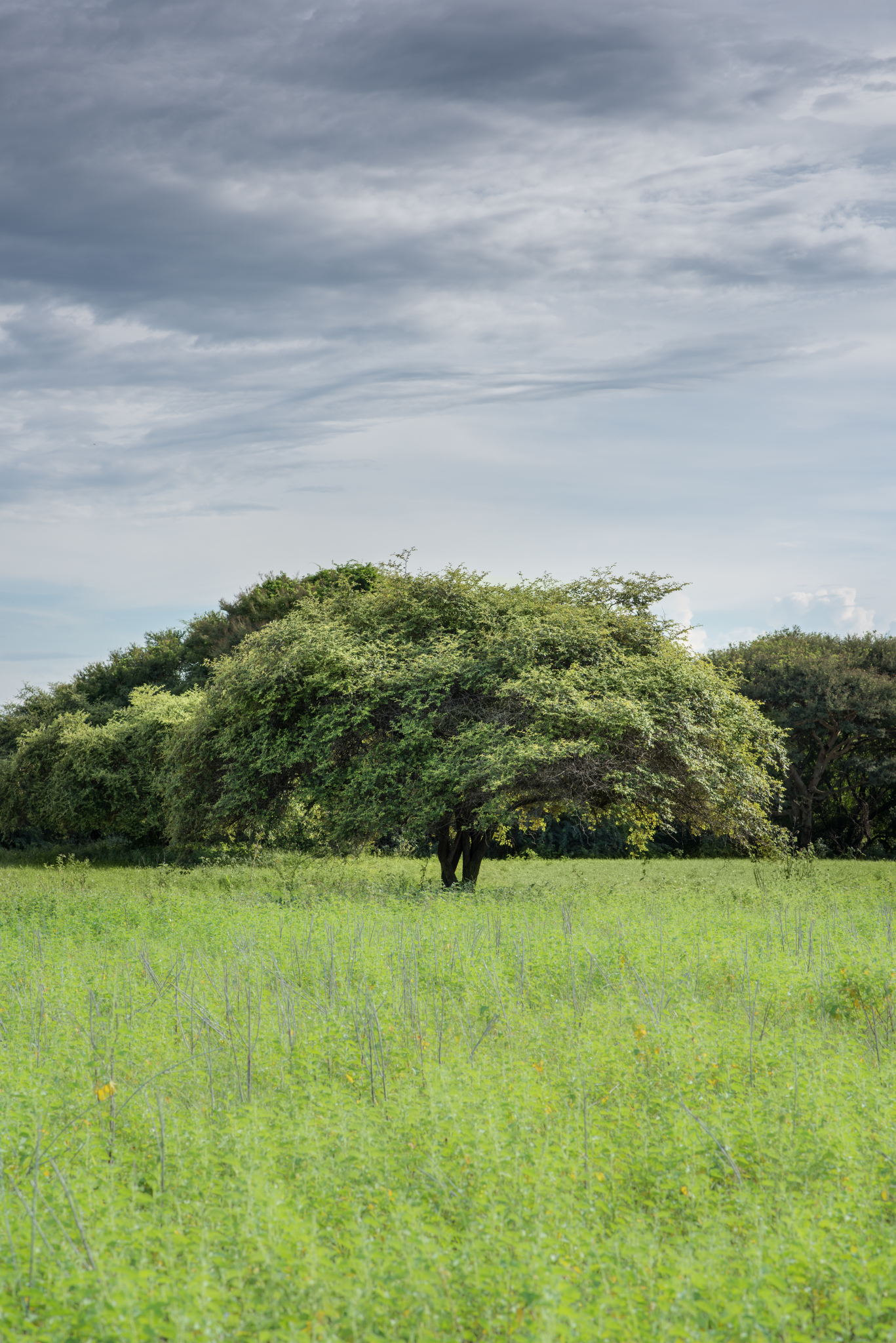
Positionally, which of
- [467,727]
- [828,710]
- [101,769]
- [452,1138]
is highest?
[828,710]

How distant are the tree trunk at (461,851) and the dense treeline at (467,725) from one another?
0.16 ft

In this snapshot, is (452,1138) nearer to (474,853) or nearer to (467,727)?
(467,727)

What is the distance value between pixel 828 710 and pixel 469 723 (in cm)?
1522

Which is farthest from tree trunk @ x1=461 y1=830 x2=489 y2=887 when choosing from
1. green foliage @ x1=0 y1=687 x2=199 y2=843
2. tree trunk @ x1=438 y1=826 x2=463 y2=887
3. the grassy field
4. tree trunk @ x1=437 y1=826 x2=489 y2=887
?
green foliage @ x1=0 y1=687 x2=199 y2=843

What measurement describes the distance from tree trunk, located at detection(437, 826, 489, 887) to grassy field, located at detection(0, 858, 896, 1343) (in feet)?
22.8

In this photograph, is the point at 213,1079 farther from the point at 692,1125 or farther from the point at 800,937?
the point at 800,937

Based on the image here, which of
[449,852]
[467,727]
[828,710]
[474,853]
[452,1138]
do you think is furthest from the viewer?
[828,710]

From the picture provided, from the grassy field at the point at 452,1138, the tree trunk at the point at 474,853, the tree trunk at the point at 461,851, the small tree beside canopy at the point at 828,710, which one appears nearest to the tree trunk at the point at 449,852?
the tree trunk at the point at 461,851

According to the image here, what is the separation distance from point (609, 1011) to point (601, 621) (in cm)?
1002

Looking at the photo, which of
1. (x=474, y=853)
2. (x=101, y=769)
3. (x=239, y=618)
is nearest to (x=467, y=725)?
(x=474, y=853)

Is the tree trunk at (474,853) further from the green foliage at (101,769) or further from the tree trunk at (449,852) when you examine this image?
the green foliage at (101,769)

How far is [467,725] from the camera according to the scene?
15.1 meters

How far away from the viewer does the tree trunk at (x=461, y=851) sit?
17438 mm

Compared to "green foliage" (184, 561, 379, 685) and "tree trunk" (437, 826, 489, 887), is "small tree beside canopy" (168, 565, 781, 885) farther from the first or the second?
"green foliage" (184, 561, 379, 685)
